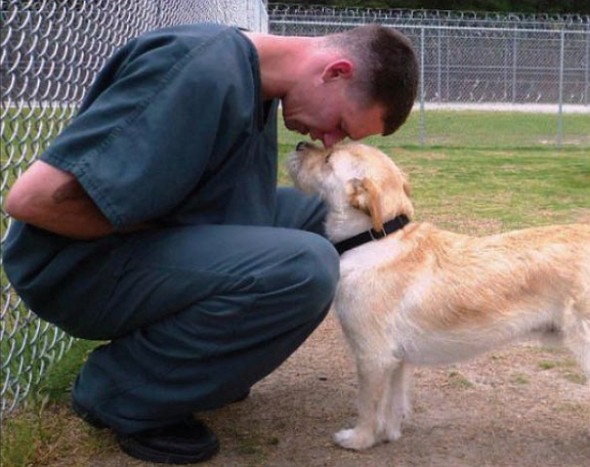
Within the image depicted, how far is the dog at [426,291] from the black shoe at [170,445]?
1.62 ft

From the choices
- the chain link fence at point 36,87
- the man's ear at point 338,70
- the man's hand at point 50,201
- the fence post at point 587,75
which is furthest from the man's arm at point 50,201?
the fence post at point 587,75

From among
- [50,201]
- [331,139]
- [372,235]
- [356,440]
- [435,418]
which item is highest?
[50,201]

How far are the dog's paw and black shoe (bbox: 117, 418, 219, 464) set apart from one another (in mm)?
455

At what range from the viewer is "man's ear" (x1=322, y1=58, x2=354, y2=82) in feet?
9.49

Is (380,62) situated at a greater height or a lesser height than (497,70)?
greater

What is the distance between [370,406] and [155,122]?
1.31 metres

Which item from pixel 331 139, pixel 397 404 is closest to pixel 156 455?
pixel 397 404

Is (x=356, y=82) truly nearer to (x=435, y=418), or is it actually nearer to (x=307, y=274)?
(x=307, y=274)

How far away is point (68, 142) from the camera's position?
2.46 meters

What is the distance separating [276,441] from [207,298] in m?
0.69

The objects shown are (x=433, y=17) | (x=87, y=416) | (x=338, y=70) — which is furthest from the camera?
(x=433, y=17)

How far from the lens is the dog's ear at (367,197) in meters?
3.22

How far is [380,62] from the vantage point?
9.57 ft

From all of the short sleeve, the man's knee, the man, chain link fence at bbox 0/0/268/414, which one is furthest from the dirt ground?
the short sleeve
